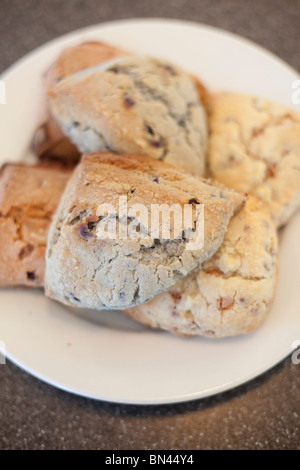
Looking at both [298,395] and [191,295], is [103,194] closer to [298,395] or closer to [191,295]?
[191,295]

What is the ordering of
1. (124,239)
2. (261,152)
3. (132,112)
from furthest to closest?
(261,152), (132,112), (124,239)

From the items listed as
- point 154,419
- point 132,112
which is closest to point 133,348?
point 154,419

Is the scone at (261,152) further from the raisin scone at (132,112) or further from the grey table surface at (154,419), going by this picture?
the grey table surface at (154,419)

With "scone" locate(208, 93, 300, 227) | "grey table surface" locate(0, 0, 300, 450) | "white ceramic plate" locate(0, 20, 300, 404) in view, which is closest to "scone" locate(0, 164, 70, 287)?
"white ceramic plate" locate(0, 20, 300, 404)

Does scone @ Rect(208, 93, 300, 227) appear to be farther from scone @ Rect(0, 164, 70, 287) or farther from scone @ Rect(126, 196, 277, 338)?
scone @ Rect(0, 164, 70, 287)

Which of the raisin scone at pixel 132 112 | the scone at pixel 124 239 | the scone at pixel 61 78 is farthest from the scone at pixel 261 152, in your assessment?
the scone at pixel 61 78

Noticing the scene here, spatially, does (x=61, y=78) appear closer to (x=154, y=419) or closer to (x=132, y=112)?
(x=132, y=112)

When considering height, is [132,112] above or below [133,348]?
above
